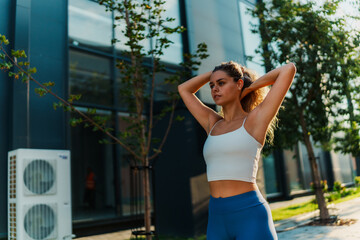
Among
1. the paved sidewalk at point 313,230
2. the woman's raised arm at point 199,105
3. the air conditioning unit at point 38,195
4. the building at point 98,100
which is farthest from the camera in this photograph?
the paved sidewalk at point 313,230

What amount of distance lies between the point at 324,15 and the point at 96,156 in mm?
6638

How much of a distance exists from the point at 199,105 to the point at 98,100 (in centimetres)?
559

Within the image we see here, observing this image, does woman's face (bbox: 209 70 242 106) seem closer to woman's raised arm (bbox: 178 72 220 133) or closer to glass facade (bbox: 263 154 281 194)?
woman's raised arm (bbox: 178 72 220 133)

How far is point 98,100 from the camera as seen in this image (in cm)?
747

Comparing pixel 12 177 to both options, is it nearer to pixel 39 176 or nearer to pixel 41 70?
pixel 39 176

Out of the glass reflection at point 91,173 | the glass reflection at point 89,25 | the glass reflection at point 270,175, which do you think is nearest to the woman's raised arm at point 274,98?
the glass reflection at point 89,25

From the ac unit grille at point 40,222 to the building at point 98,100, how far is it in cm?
64

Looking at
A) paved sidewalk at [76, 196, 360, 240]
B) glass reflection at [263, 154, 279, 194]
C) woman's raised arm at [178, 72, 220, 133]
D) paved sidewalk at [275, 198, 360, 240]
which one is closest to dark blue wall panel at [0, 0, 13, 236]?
paved sidewalk at [76, 196, 360, 240]

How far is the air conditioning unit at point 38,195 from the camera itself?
4.16m

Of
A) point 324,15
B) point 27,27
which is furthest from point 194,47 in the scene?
point 27,27

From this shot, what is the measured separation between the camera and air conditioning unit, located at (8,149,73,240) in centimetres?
416

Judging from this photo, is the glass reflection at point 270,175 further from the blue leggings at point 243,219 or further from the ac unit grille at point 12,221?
the blue leggings at point 243,219

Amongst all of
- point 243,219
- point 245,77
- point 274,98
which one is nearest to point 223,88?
point 245,77

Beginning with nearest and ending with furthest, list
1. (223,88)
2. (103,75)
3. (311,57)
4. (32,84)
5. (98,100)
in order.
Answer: (223,88), (32,84), (311,57), (98,100), (103,75)
